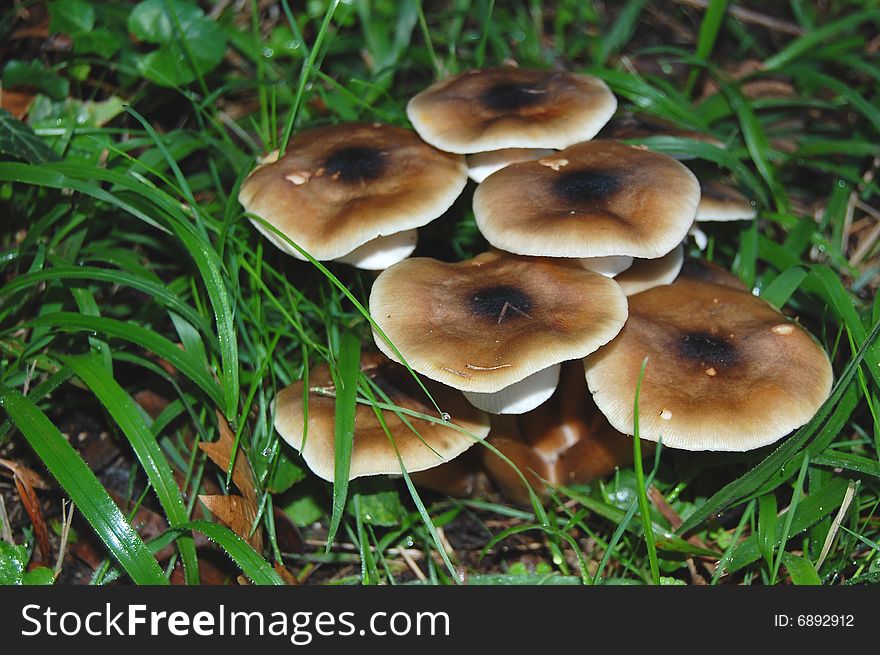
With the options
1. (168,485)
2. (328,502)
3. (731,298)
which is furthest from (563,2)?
(168,485)

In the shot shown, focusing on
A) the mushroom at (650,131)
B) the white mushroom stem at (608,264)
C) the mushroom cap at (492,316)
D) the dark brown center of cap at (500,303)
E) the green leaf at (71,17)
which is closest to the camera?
the mushroom cap at (492,316)

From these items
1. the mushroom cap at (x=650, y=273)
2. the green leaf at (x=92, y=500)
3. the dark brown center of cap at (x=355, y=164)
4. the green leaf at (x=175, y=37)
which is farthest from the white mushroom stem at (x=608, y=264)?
the green leaf at (x=175, y=37)

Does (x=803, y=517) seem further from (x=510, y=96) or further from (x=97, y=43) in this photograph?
(x=97, y=43)

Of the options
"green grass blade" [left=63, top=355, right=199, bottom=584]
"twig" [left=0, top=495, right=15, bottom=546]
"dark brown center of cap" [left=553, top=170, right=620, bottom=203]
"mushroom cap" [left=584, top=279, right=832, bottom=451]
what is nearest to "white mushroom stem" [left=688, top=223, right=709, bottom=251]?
"mushroom cap" [left=584, top=279, right=832, bottom=451]

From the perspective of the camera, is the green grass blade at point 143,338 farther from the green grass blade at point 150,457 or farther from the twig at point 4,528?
the twig at point 4,528

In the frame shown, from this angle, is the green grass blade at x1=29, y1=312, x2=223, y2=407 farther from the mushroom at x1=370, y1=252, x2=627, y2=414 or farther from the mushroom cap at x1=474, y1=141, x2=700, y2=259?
the mushroom cap at x1=474, y1=141, x2=700, y2=259

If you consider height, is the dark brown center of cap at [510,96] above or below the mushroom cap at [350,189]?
above

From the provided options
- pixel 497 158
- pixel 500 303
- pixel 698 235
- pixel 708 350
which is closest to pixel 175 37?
pixel 497 158

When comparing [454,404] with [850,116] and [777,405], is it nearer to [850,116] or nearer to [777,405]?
[777,405]
